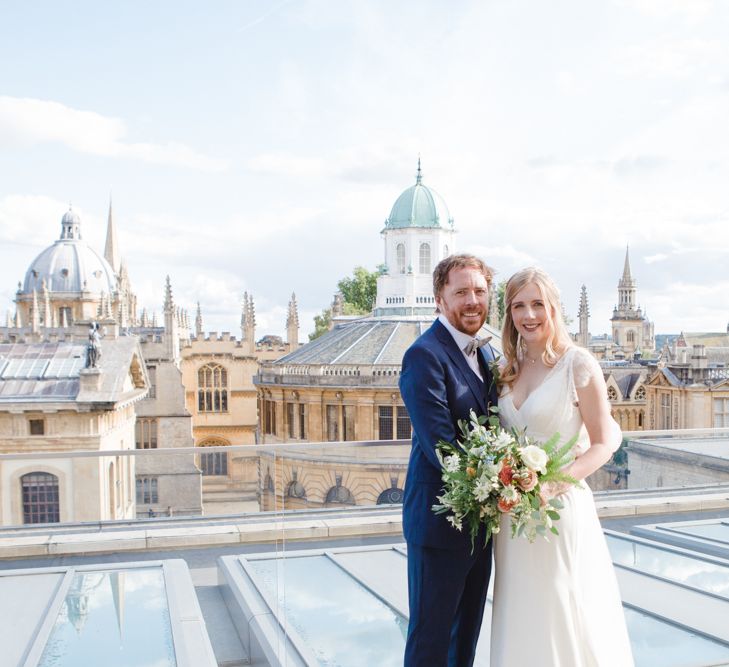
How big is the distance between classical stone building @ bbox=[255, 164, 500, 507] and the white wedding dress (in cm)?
2916

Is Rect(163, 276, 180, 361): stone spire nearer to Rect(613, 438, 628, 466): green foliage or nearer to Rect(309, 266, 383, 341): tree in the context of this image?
Rect(309, 266, 383, 341): tree

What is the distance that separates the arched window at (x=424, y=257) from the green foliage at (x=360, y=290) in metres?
16.9

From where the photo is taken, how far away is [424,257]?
51969mm

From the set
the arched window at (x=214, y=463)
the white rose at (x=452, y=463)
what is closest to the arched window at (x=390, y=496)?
the arched window at (x=214, y=463)

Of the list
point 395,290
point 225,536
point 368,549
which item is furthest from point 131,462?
point 395,290

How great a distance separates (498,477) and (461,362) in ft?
1.81

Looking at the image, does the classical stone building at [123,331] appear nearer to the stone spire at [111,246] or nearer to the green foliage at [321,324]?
the stone spire at [111,246]

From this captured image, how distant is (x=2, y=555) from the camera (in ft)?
21.7

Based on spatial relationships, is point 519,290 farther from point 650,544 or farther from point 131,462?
point 131,462

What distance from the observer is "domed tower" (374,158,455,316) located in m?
51.0

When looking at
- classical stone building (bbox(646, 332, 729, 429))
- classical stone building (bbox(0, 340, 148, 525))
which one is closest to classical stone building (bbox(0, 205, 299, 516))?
classical stone building (bbox(0, 340, 148, 525))

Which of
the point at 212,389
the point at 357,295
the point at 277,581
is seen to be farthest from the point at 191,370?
the point at 277,581

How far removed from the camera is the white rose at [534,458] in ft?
10.7

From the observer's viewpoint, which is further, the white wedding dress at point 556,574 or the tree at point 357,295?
the tree at point 357,295
